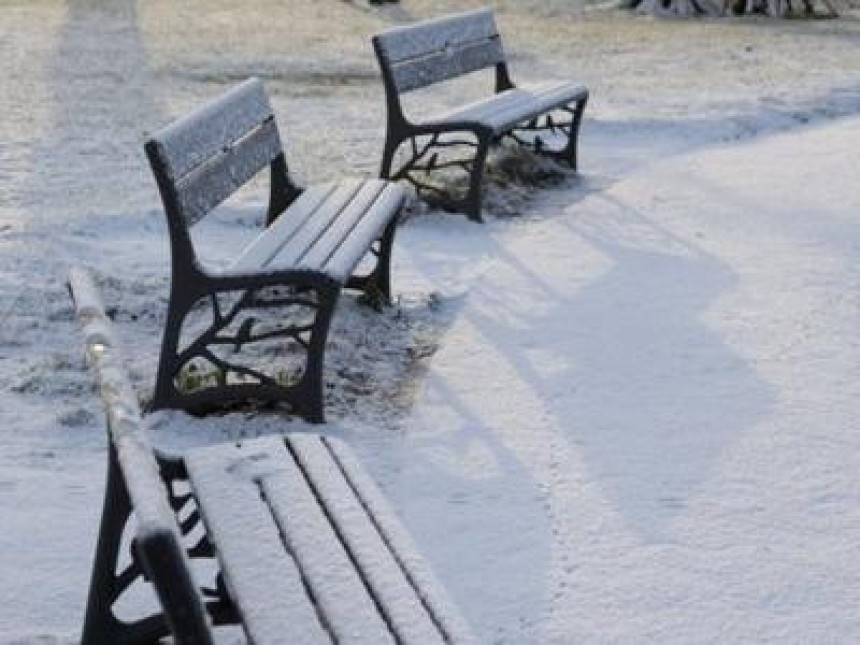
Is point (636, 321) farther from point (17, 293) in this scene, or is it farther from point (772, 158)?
point (772, 158)

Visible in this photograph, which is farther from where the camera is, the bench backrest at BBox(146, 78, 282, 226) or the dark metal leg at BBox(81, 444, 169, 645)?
the bench backrest at BBox(146, 78, 282, 226)

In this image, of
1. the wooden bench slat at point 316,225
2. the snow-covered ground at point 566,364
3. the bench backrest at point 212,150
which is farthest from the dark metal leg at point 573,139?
the bench backrest at point 212,150

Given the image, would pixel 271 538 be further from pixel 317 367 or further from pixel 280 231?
pixel 280 231

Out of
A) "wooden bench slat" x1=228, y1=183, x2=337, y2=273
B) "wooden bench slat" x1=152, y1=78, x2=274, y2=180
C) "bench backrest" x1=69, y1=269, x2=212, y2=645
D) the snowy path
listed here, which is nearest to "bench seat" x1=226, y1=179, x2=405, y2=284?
"wooden bench slat" x1=228, y1=183, x2=337, y2=273

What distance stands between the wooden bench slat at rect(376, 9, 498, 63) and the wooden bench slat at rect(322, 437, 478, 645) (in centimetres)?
456

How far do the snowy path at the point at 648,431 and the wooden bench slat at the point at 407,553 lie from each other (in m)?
0.51

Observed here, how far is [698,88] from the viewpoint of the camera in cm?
1223

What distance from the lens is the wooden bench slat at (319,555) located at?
111 inches

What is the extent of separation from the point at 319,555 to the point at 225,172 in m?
2.67

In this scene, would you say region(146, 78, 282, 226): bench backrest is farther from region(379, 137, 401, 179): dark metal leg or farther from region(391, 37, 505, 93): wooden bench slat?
region(391, 37, 505, 93): wooden bench slat

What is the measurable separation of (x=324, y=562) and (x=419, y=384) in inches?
97.6

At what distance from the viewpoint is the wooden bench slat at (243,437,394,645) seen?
283cm

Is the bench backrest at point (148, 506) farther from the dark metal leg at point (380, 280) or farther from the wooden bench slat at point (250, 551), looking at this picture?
the dark metal leg at point (380, 280)

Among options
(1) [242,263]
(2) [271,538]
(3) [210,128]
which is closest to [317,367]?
(1) [242,263]
